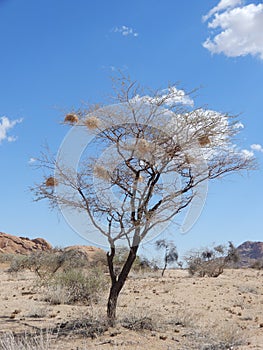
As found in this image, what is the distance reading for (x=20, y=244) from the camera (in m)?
90.4

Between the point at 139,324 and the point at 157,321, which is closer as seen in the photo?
the point at 139,324

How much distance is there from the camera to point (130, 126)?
10695mm

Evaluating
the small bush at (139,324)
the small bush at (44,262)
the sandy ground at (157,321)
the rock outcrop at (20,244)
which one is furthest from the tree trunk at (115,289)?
the rock outcrop at (20,244)

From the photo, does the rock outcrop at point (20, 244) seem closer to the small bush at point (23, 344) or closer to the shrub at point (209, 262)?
the shrub at point (209, 262)

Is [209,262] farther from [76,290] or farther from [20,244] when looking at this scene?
[20,244]

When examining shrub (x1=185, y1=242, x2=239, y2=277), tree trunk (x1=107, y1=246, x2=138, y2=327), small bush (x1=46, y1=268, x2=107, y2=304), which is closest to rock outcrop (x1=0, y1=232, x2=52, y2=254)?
shrub (x1=185, y1=242, x2=239, y2=277)

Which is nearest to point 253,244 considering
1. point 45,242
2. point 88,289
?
point 45,242

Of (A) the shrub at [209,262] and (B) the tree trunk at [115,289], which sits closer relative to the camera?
(B) the tree trunk at [115,289]

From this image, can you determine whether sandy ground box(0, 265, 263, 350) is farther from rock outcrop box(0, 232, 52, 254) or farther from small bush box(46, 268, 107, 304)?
rock outcrop box(0, 232, 52, 254)

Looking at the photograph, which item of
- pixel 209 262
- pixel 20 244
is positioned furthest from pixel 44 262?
pixel 20 244

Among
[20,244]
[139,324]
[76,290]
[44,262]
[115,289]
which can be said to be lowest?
[139,324]

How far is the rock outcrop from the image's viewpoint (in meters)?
86.1

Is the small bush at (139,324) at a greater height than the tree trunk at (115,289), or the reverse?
the tree trunk at (115,289)

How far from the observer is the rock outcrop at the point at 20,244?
86.1m
